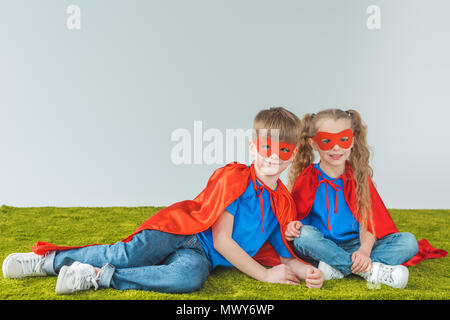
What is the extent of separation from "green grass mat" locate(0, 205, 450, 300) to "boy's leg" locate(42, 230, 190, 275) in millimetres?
89

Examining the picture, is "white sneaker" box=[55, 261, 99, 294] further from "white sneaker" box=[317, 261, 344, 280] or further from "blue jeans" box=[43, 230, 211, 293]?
"white sneaker" box=[317, 261, 344, 280]

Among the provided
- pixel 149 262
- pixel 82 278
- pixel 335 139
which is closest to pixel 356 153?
pixel 335 139

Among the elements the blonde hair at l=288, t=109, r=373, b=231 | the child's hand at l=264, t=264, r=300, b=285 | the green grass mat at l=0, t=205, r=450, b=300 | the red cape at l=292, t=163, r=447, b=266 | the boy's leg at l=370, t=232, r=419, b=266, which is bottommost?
the green grass mat at l=0, t=205, r=450, b=300

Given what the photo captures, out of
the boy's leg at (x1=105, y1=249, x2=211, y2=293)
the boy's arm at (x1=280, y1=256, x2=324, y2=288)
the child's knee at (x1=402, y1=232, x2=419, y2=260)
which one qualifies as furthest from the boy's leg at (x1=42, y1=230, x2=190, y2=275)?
the child's knee at (x1=402, y1=232, x2=419, y2=260)

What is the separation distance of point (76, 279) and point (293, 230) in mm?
960

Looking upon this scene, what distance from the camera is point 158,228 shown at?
2.03 m

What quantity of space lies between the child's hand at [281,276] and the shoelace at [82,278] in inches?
28.2

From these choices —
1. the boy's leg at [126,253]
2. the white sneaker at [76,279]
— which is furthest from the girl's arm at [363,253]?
the white sneaker at [76,279]

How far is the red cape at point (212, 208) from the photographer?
79.9 inches

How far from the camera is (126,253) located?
1.99m

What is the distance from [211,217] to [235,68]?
231cm

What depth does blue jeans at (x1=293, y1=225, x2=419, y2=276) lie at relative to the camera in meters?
2.11
